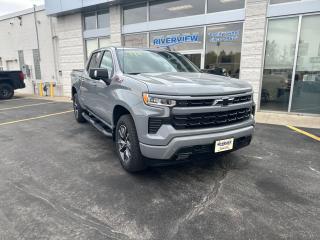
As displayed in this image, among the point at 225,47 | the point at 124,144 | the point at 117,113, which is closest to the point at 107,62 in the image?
the point at 117,113

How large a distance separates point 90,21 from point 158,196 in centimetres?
1226

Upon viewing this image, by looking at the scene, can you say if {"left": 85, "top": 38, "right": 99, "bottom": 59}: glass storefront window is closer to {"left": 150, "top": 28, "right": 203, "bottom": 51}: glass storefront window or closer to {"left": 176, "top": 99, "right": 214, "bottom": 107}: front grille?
{"left": 150, "top": 28, "right": 203, "bottom": 51}: glass storefront window

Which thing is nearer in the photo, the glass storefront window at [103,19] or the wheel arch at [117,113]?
the wheel arch at [117,113]

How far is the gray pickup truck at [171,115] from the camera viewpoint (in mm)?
2783

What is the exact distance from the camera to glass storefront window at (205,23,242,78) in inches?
339

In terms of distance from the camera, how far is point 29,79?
1684 centimetres

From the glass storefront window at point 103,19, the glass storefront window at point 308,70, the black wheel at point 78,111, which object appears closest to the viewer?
the black wheel at point 78,111

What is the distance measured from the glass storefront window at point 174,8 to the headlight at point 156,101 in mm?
7633

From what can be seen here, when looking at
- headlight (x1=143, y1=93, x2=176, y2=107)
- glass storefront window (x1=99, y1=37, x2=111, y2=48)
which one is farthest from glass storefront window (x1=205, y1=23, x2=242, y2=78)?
headlight (x1=143, y1=93, x2=176, y2=107)

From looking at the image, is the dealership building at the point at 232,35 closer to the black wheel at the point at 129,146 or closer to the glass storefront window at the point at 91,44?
the glass storefront window at the point at 91,44

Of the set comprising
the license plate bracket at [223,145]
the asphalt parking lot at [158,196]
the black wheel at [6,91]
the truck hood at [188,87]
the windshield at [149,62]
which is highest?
the windshield at [149,62]

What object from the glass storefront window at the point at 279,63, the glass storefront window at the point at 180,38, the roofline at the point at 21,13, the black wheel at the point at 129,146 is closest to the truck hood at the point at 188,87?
the black wheel at the point at 129,146

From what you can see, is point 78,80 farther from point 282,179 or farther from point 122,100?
point 282,179

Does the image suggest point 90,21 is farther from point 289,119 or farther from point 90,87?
point 289,119
